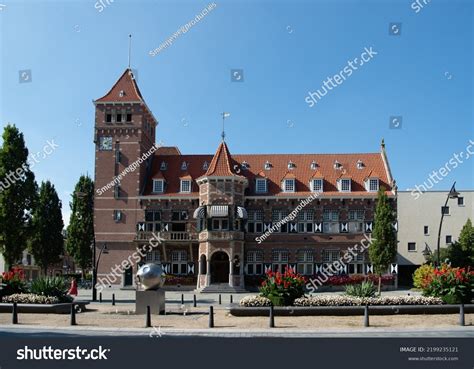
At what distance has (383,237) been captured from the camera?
4325 centimetres

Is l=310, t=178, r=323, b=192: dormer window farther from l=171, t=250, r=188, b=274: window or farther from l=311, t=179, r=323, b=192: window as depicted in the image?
l=171, t=250, r=188, b=274: window

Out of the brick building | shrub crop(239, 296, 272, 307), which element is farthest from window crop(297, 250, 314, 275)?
shrub crop(239, 296, 272, 307)

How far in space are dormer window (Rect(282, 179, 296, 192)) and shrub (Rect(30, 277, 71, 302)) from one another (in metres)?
28.5

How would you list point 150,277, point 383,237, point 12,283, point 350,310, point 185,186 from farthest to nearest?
point 185,186
point 383,237
point 12,283
point 150,277
point 350,310

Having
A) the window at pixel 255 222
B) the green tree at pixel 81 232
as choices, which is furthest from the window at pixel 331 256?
the green tree at pixel 81 232

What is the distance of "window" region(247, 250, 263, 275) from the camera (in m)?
49.5

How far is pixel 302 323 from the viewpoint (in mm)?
19859

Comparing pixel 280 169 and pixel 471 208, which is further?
pixel 471 208

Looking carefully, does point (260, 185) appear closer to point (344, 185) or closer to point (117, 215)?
point (344, 185)

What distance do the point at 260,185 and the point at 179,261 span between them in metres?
10.8

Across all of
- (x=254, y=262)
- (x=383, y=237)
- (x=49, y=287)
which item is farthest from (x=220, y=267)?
(x=49, y=287)
